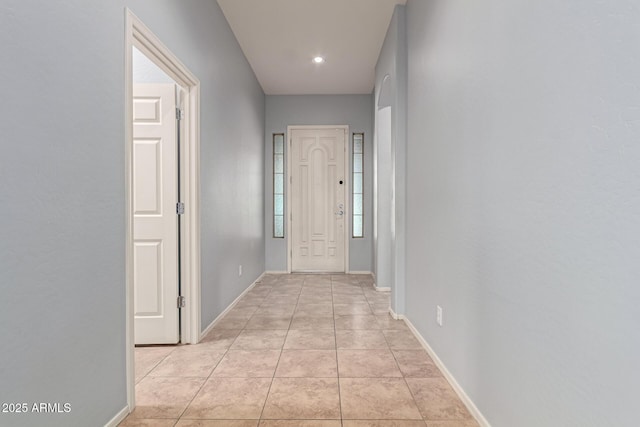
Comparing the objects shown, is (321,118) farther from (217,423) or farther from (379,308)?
(217,423)

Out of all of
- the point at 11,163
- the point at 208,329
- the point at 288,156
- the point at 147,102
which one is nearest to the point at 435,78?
the point at 147,102

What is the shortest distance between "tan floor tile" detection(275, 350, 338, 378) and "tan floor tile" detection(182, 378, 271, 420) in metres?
0.18

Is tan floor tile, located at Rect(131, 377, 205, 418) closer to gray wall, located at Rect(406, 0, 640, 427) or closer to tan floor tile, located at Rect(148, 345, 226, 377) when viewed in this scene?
tan floor tile, located at Rect(148, 345, 226, 377)

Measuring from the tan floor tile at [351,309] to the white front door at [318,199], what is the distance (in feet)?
6.89

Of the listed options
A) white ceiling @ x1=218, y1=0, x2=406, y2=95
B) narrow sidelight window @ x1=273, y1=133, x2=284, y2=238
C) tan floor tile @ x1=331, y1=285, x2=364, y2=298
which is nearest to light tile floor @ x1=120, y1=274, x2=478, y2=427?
tan floor tile @ x1=331, y1=285, x2=364, y2=298

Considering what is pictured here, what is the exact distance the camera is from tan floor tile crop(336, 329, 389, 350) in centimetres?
280

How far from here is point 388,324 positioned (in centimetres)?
334

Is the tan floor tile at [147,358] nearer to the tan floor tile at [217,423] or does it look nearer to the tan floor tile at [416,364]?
the tan floor tile at [217,423]

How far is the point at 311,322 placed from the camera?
135 inches

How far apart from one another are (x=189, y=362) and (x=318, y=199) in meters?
3.89

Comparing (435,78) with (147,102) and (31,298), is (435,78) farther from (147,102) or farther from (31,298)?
(31,298)

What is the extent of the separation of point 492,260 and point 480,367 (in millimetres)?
522

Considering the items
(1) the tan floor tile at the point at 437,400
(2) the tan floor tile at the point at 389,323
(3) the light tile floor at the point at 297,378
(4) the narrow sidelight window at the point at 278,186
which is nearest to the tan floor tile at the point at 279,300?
(3) the light tile floor at the point at 297,378

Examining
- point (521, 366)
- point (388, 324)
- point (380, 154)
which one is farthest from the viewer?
point (380, 154)
